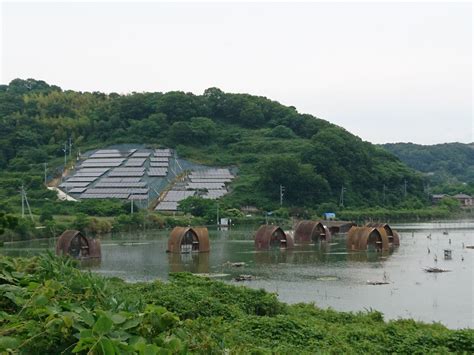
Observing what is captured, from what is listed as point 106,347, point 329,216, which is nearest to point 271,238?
point 329,216

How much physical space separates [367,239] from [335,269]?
946 centimetres

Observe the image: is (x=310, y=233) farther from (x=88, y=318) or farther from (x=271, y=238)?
(x=88, y=318)

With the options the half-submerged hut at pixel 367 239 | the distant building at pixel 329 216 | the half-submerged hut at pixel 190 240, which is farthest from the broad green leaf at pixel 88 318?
the distant building at pixel 329 216

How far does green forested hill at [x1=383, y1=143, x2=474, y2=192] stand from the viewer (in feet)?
465

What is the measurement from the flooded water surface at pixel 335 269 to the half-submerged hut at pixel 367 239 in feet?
2.71

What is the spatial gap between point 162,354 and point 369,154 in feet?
280

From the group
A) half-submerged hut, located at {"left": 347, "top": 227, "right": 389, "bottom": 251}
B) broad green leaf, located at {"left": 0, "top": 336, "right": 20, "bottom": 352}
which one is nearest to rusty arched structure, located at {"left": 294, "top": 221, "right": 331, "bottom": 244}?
half-submerged hut, located at {"left": 347, "top": 227, "right": 389, "bottom": 251}

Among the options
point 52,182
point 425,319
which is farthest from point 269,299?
point 52,182

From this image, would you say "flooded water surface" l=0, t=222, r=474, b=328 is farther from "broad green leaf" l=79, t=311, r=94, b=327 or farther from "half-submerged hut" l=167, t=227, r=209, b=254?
"broad green leaf" l=79, t=311, r=94, b=327

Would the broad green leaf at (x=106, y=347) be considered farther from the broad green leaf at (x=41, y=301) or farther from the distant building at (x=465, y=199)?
the distant building at (x=465, y=199)

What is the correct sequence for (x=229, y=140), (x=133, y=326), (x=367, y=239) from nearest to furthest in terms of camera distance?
(x=133, y=326)
(x=367, y=239)
(x=229, y=140)

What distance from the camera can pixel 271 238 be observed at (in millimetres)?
41094

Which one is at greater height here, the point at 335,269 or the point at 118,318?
the point at 118,318

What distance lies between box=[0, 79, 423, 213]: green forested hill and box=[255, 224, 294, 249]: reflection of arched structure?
92.1 feet
